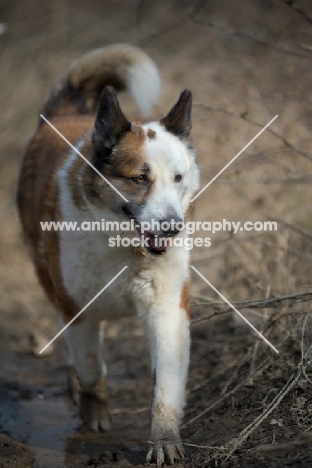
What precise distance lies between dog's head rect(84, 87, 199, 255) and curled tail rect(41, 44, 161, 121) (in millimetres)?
1000

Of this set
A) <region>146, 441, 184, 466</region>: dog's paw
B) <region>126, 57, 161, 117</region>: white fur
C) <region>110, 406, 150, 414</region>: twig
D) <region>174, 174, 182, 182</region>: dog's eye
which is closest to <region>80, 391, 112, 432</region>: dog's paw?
<region>110, 406, 150, 414</region>: twig

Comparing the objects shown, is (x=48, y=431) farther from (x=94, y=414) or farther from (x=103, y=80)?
(x=103, y=80)

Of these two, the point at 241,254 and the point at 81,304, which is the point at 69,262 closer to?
the point at 81,304

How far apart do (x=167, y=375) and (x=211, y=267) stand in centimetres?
318

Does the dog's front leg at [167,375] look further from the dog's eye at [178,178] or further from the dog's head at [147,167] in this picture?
the dog's eye at [178,178]

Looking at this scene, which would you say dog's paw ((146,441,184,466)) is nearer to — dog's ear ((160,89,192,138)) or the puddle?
the puddle

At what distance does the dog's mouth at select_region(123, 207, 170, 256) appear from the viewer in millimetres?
3885

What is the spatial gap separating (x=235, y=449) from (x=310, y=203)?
12.0 feet

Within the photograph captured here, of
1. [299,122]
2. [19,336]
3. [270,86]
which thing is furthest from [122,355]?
[270,86]

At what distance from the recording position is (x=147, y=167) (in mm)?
3826

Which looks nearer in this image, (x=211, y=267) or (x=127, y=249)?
(x=127, y=249)

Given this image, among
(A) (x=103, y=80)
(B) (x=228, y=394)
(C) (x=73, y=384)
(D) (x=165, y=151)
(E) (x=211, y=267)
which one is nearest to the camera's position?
(D) (x=165, y=151)

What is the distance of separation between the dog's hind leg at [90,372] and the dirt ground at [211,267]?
121 mm

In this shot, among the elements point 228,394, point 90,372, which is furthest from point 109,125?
point 228,394
